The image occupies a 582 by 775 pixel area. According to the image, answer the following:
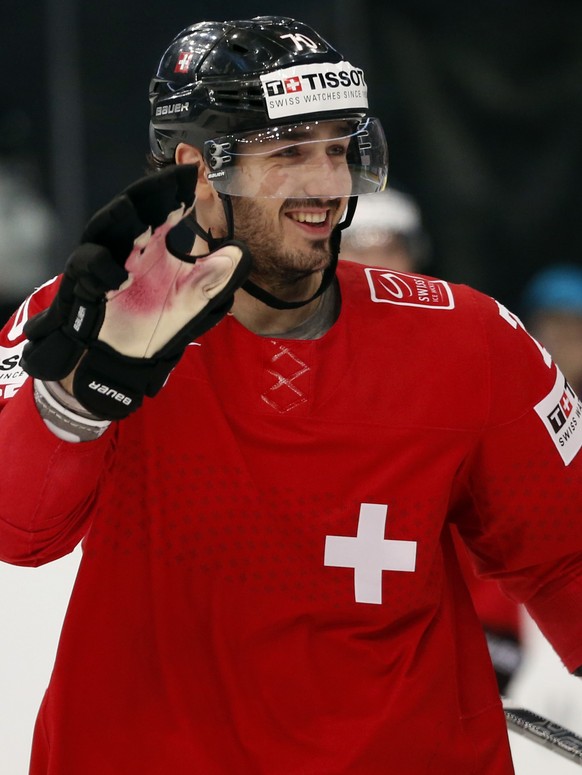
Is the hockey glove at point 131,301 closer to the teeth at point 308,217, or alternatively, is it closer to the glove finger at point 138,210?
the glove finger at point 138,210

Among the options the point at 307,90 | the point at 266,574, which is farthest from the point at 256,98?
the point at 266,574

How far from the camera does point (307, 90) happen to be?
2.32 m

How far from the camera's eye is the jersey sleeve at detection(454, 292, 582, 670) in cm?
236

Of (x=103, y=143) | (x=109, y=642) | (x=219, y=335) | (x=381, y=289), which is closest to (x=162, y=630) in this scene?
(x=109, y=642)

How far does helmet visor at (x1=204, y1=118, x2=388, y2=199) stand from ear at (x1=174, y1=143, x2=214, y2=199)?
2.8 inches

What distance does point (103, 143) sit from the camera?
213 inches

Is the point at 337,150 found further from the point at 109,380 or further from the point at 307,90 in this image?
the point at 109,380

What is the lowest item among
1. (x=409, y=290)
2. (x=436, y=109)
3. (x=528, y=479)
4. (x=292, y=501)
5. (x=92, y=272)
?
(x=436, y=109)

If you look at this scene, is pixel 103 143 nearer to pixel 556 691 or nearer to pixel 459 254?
pixel 459 254

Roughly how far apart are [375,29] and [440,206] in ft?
2.36

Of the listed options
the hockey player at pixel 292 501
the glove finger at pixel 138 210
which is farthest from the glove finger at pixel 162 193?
the hockey player at pixel 292 501

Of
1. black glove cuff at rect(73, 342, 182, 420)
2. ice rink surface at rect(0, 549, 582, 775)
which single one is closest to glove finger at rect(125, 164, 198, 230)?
black glove cuff at rect(73, 342, 182, 420)

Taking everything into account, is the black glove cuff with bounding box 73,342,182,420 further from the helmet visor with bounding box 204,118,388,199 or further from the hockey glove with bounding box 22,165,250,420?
the helmet visor with bounding box 204,118,388,199

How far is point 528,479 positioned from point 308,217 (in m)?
0.56
